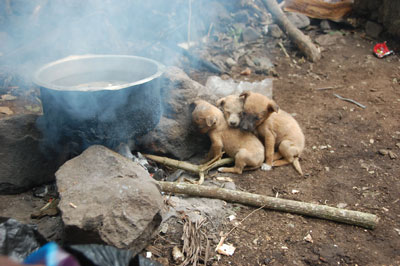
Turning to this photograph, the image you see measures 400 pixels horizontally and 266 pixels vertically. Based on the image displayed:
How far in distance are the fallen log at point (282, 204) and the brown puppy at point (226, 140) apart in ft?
2.35

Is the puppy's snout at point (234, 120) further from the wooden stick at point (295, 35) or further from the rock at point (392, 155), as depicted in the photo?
the wooden stick at point (295, 35)

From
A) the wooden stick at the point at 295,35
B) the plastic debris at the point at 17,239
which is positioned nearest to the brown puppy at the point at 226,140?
the plastic debris at the point at 17,239

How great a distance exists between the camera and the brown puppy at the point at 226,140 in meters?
4.11

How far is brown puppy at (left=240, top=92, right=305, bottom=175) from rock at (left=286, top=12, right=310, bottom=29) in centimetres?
462

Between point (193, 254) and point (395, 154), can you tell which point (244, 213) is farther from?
point (395, 154)

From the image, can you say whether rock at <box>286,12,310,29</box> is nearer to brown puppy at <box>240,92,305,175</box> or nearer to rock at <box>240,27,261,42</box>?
rock at <box>240,27,261,42</box>

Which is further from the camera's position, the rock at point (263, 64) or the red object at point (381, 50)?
the red object at point (381, 50)

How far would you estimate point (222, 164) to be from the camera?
4285 mm

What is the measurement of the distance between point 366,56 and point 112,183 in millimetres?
6525

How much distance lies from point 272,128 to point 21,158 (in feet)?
9.97

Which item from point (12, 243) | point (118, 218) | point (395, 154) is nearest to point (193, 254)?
point (118, 218)

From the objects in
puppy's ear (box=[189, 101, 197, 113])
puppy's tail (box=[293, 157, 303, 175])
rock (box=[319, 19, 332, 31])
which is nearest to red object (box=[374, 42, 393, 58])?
rock (box=[319, 19, 332, 31])

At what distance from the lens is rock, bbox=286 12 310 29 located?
8188 millimetres

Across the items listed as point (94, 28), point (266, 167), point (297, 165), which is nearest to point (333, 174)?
point (297, 165)
